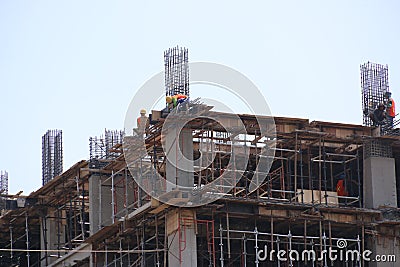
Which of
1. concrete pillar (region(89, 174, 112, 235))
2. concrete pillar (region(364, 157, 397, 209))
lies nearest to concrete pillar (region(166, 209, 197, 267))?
concrete pillar (region(89, 174, 112, 235))

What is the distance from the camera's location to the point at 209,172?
5416 centimetres

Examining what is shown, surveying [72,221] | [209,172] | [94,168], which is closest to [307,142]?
[209,172]

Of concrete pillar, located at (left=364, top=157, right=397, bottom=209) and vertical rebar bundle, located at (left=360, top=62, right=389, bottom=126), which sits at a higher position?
vertical rebar bundle, located at (left=360, top=62, right=389, bottom=126)

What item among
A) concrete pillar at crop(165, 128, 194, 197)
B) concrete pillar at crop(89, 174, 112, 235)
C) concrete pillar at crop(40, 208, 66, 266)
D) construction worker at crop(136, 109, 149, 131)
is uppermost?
construction worker at crop(136, 109, 149, 131)

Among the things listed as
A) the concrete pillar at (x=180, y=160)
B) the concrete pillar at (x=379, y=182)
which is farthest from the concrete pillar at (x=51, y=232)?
the concrete pillar at (x=379, y=182)

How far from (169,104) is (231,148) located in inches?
150

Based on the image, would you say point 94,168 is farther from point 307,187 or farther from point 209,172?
point 307,187

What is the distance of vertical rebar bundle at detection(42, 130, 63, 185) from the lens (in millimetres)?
65244

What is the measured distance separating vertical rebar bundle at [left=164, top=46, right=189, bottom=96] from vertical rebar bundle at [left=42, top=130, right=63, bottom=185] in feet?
46.0

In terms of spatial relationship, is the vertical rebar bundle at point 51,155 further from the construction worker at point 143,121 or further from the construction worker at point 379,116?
the construction worker at point 379,116

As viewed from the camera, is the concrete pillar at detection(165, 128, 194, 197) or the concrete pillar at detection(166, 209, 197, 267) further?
the concrete pillar at detection(165, 128, 194, 197)

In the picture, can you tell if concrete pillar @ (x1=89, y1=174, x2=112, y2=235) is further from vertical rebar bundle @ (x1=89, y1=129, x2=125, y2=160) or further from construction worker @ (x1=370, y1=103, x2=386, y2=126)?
construction worker @ (x1=370, y1=103, x2=386, y2=126)

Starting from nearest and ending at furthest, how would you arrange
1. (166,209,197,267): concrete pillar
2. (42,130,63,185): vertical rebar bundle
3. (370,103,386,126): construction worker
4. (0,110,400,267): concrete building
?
(166,209,197,267): concrete pillar, (0,110,400,267): concrete building, (370,103,386,126): construction worker, (42,130,63,185): vertical rebar bundle

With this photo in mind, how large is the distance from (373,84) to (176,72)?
10.1m
